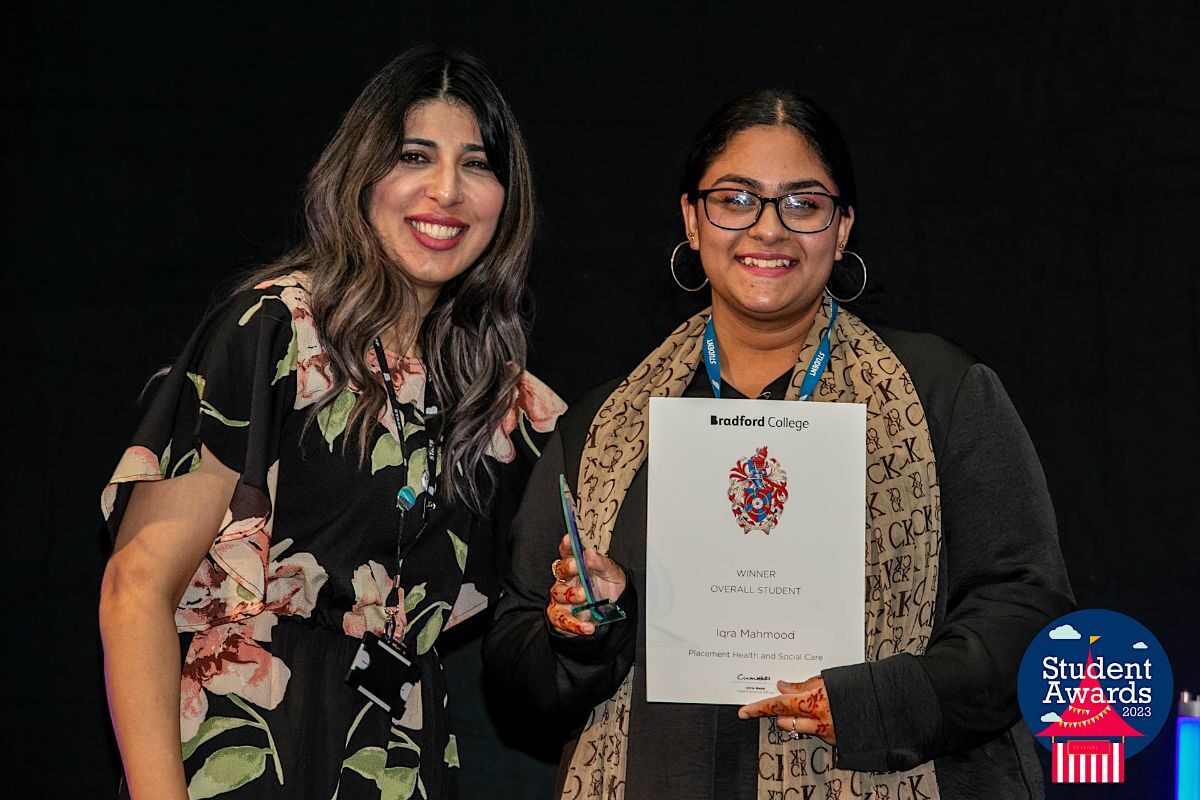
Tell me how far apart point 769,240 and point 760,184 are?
0.10 metres

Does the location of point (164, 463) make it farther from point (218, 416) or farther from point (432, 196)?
point (432, 196)

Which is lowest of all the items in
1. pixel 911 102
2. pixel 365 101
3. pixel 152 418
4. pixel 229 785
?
pixel 229 785

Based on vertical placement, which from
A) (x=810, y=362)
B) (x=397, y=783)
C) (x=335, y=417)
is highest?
(x=810, y=362)

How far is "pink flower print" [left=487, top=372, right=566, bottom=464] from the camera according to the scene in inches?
98.5

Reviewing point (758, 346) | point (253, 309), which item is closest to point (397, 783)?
point (253, 309)

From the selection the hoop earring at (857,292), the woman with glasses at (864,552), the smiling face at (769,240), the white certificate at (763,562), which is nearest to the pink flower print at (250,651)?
the woman with glasses at (864,552)

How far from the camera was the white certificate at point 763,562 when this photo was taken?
6.64 feet

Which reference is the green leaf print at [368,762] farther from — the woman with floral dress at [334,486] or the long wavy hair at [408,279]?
the long wavy hair at [408,279]

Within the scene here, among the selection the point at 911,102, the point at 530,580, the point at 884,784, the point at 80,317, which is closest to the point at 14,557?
the point at 80,317

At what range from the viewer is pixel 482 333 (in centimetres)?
253

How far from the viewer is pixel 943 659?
6.54 ft

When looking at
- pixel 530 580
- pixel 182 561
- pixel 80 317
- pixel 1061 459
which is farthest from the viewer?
pixel 80 317

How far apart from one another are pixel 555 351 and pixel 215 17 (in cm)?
117

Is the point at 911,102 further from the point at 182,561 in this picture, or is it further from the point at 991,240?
the point at 182,561
